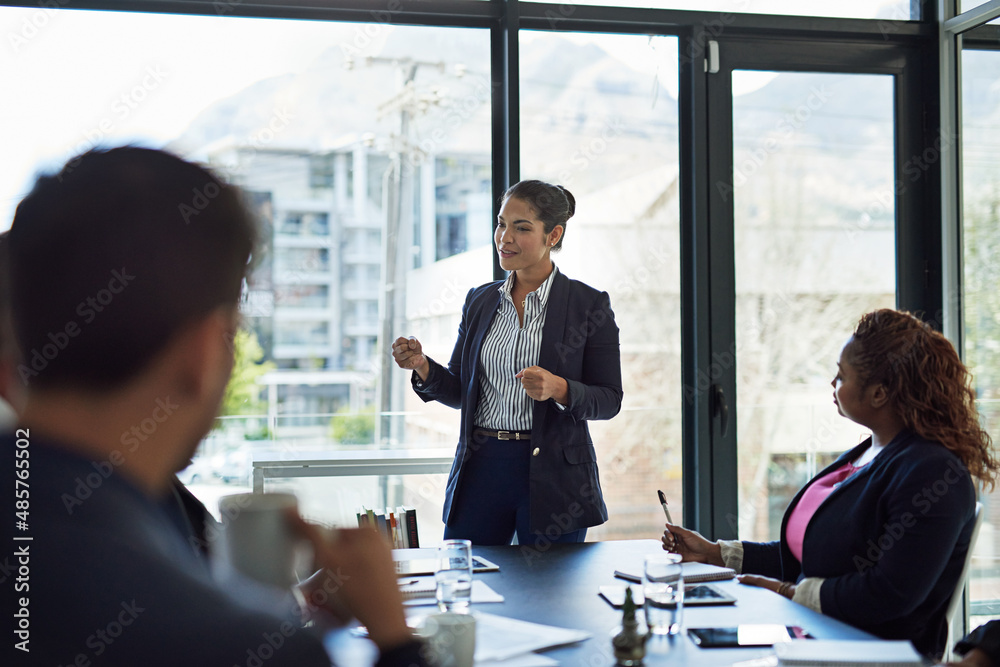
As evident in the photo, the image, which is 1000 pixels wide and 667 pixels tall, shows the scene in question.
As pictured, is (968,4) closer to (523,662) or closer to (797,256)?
(797,256)

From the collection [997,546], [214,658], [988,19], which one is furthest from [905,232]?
[214,658]

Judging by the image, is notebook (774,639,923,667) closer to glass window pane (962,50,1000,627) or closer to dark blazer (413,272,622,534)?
dark blazer (413,272,622,534)

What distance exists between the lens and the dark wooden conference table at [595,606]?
1.34 meters

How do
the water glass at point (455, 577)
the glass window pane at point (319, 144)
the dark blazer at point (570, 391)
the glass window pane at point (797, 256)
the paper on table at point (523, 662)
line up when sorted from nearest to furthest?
the paper on table at point (523, 662) < the water glass at point (455, 577) < the dark blazer at point (570, 391) < the glass window pane at point (319, 144) < the glass window pane at point (797, 256)

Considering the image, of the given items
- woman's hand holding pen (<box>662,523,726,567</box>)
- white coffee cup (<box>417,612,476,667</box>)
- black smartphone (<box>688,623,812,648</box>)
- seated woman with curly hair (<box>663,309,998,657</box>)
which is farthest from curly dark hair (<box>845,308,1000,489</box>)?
white coffee cup (<box>417,612,476,667</box>)

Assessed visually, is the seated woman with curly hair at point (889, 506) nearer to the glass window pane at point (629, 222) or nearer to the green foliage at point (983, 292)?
the glass window pane at point (629, 222)

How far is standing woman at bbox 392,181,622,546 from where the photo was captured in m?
2.69

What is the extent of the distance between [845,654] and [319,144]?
262cm

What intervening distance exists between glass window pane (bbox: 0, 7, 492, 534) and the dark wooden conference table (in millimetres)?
1366

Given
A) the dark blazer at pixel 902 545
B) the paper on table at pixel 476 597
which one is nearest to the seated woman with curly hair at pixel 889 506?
the dark blazer at pixel 902 545

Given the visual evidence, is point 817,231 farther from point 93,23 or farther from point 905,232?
point 93,23

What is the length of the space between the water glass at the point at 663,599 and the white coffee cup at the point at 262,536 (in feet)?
3.02

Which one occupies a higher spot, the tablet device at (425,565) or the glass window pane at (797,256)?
the glass window pane at (797,256)

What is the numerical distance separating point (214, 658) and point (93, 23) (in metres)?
3.27
